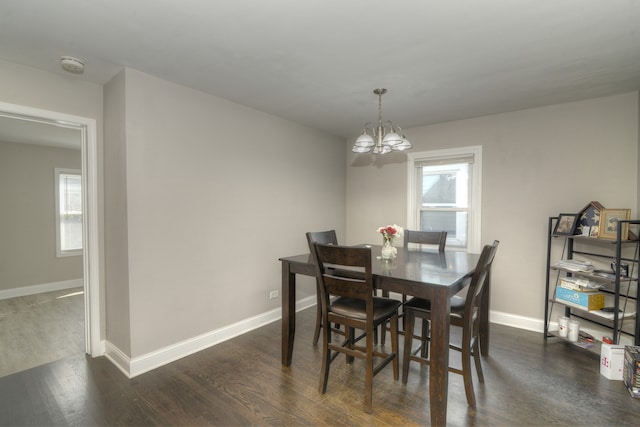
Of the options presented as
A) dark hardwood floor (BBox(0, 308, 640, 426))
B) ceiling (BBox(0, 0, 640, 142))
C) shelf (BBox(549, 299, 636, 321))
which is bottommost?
dark hardwood floor (BBox(0, 308, 640, 426))

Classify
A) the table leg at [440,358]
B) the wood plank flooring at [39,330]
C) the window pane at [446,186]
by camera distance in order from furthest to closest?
1. the window pane at [446,186]
2. the wood plank flooring at [39,330]
3. the table leg at [440,358]

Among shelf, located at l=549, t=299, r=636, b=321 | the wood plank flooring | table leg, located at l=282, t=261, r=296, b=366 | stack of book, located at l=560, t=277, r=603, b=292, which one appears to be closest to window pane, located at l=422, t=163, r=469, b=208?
stack of book, located at l=560, t=277, r=603, b=292

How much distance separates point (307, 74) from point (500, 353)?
9.68 ft

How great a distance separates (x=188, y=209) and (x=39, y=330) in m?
2.25

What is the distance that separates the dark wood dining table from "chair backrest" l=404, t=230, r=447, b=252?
32 centimetres

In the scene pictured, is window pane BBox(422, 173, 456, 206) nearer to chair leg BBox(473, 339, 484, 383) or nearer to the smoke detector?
chair leg BBox(473, 339, 484, 383)

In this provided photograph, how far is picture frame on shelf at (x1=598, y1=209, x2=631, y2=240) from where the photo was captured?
97.2 inches

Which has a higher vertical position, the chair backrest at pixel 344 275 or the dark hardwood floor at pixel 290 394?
the chair backrest at pixel 344 275

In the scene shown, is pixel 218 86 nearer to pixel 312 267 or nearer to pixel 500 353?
pixel 312 267

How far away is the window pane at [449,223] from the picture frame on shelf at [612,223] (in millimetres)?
1269

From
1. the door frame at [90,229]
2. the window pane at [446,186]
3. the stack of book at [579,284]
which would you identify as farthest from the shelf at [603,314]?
the door frame at [90,229]

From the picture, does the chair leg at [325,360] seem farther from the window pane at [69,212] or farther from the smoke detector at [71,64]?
the window pane at [69,212]

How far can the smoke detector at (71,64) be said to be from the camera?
2.12m

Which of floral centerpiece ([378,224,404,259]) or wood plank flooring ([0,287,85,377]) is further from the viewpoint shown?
wood plank flooring ([0,287,85,377])
